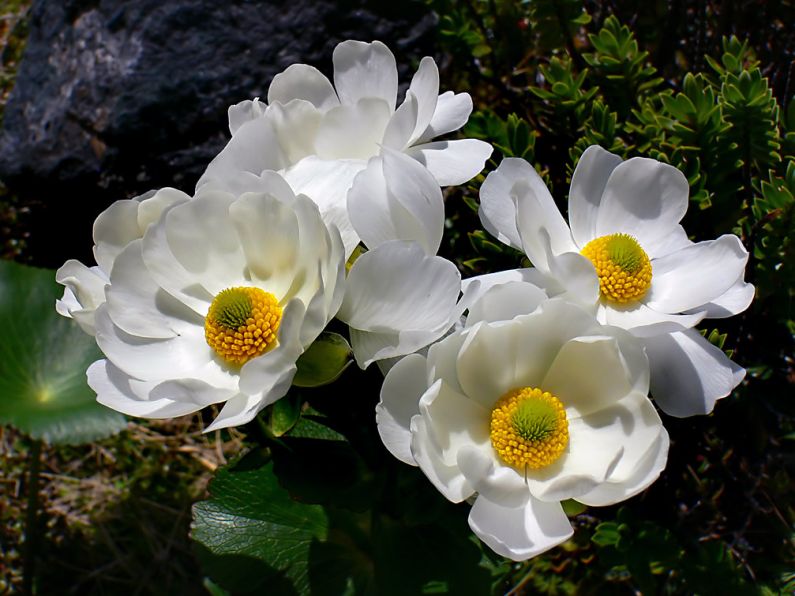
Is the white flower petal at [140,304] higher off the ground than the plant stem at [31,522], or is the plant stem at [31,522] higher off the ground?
the white flower petal at [140,304]

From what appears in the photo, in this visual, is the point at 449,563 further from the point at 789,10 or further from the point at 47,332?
the point at 789,10

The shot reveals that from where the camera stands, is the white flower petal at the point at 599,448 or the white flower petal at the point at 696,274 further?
the white flower petal at the point at 696,274

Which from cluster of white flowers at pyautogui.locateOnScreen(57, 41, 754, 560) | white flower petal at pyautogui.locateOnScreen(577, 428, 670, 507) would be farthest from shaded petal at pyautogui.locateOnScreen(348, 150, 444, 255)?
white flower petal at pyautogui.locateOnScreen(577, 428, 670, 507)

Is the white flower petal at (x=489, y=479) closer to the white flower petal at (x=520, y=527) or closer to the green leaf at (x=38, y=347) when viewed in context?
the white flower petal at (x=520, y=527)

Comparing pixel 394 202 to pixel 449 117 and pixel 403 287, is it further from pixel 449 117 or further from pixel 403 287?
pixel 449 117

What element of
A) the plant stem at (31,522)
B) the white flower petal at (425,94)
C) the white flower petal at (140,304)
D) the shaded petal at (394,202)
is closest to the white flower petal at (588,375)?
the shaded petal at (394,202)

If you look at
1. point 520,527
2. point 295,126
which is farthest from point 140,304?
point 520,527

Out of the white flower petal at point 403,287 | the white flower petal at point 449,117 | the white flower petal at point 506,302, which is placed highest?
the white flower petal at point 449,117
